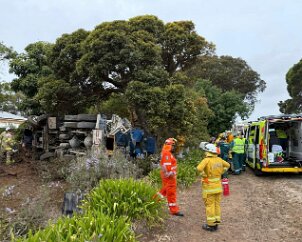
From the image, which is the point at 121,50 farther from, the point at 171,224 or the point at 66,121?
the point at 171,224

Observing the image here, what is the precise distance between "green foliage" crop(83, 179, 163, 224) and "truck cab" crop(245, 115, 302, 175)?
6320 mm

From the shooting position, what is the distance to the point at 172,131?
15727 millimetres

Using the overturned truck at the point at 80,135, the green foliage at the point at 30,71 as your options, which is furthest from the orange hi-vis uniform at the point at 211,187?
the green foliage at the point at 30,71

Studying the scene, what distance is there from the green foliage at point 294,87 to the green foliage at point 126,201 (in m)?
35.3

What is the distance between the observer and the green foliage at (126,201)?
6684 mm

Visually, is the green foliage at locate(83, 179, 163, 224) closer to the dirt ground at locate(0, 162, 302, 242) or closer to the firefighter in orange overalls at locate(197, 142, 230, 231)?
the dirt ground at locate(0, 162, 302, 242)

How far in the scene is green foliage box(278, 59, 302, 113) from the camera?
128 feet

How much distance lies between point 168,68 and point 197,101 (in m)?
3.32

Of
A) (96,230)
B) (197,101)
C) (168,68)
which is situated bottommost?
(96,230)

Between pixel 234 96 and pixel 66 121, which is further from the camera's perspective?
pixel 234 96

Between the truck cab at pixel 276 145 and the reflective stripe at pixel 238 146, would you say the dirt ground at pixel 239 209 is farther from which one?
the reflective stripe at pixel 238 146

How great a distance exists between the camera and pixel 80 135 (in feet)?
52.2

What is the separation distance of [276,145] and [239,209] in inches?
224

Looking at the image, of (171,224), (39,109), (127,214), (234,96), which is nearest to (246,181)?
(171,224)
